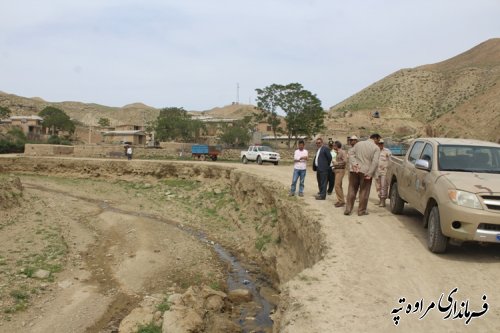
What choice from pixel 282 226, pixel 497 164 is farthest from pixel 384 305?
pixel 282 226

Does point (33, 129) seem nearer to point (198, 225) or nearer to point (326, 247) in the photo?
point (198, 225)

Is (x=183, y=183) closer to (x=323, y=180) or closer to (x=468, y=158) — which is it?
(x=323, y=180)

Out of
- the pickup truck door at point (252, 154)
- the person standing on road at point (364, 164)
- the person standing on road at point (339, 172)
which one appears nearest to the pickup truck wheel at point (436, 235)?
the person standing on road at point (364, 164)

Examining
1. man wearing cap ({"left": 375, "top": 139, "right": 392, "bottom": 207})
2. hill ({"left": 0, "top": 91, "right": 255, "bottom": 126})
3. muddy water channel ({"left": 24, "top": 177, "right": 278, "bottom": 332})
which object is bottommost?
muddy water channel ({"left": 24, "top": 177, "right": 278, "bottom": 332})

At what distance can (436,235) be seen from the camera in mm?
7488

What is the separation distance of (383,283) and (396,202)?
15.6 feet

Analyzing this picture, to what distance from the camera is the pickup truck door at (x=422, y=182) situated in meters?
8.31

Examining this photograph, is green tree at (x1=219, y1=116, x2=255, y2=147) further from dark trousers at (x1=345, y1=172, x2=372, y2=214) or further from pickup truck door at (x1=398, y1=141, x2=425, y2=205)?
pickup truck door at (x1=398, y1=141, x2=425, y2=205)

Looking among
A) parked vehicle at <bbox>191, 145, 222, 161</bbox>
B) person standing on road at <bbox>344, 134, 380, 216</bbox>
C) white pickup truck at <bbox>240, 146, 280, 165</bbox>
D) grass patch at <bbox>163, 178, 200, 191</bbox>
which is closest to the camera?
person standing on road at <bbox>344, 134, 380, 216</bbox>

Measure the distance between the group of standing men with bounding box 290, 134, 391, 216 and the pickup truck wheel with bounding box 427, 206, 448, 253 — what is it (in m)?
2.49

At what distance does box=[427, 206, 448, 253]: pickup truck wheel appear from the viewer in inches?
293

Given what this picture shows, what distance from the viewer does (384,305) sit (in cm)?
564

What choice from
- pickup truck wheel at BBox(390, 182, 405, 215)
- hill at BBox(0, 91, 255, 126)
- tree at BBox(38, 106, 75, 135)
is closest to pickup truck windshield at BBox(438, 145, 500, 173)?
pickup truck wheel at BBox(390, 182, 405, 215)

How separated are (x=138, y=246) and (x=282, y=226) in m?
5.77
